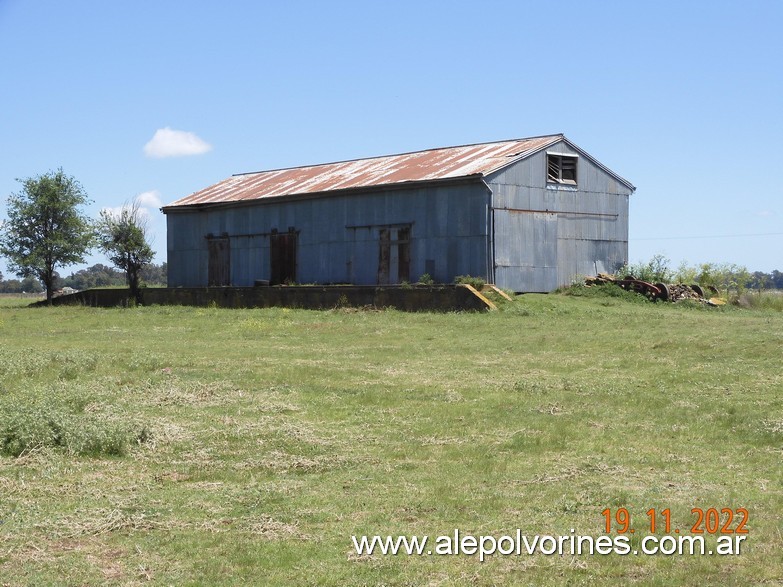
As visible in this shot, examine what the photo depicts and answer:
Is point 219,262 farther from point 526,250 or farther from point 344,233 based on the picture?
point 526,250

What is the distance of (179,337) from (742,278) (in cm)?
2223

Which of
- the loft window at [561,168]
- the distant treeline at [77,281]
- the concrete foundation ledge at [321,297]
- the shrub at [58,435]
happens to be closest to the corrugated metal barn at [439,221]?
the loft window at [561,168]

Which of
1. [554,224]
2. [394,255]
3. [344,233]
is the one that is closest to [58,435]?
[394,255]

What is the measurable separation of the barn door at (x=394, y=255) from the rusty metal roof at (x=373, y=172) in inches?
72.8

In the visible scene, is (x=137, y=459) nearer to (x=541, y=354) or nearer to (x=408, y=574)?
(x=408, y=574)

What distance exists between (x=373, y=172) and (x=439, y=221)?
21.7 feet

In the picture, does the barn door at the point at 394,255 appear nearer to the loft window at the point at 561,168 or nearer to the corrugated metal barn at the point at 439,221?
the corrugated metal barn at the point at 439,221

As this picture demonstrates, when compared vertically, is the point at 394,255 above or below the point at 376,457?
above

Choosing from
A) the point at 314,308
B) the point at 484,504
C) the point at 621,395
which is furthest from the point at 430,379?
the point at 314,308

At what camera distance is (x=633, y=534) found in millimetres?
8133

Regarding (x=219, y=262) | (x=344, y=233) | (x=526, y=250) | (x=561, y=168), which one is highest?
(x=561, y=168)

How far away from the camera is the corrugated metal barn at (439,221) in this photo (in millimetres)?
35469

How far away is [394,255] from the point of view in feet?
124

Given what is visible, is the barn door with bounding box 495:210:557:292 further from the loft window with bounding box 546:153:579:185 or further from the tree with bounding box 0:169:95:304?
the tree with bounding box 0:169:95:304
